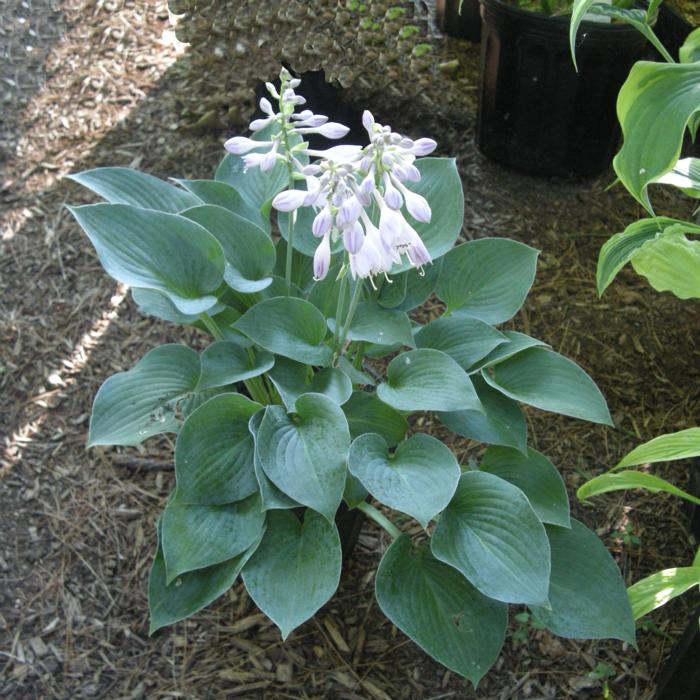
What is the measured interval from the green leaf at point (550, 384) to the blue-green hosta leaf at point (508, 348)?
2 centimetres

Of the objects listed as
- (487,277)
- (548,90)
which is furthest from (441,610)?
(548,90)

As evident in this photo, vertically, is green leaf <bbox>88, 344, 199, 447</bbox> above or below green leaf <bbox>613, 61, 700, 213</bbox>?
below

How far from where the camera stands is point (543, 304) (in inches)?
89.2

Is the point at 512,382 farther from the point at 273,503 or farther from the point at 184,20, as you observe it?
the point at 184,20

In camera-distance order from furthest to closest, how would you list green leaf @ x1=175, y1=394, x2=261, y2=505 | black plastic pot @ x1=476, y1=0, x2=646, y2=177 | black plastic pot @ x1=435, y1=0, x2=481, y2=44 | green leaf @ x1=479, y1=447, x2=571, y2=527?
black plastic pot @ x1=435, y1=0, x2=481, y2=44 < black plastic pot @ x1=476, y1=0, x2=646, y2=177 < green leaf @ x1=479, y1=447, x2=571, y2=527 < green leaf @ x1=175, y1=394, x2=261, y2=505

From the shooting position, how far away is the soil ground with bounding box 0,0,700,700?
1623 mm

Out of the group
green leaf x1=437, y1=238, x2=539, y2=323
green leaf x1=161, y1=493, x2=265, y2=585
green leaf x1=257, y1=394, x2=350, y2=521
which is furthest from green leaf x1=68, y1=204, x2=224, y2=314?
green leaf x1=437, y1=238, x2=539, y2=323

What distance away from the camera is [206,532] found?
134cm

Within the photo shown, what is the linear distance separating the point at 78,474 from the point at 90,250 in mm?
786

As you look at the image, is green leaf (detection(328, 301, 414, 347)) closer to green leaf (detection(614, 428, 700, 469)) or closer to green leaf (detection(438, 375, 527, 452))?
green leaf (detection(438, 375, 527, 452))

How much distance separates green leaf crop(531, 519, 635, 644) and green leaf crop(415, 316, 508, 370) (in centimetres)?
34

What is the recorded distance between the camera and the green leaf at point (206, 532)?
1.31m

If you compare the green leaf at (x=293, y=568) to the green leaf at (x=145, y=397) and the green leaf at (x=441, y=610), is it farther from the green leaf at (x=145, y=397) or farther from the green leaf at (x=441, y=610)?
the green leaf at (x=145, y=397)

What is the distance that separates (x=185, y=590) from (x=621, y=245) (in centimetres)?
98
